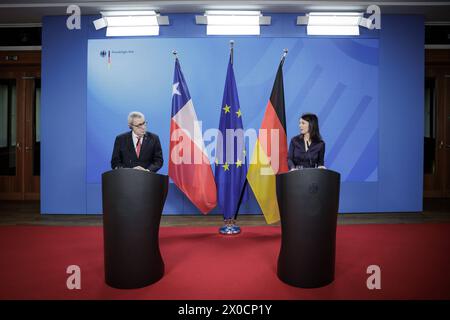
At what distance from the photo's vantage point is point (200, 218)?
524cm

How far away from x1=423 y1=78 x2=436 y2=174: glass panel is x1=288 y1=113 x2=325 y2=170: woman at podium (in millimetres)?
4260

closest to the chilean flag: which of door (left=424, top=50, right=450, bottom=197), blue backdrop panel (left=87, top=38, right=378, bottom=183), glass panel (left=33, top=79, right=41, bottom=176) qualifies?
blue backdrop panel (left=87, top=38, right=378, bottom=183)

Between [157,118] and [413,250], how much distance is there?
12.6 ft

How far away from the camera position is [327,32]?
5.36m

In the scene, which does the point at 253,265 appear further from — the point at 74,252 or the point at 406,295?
the point at 74,252

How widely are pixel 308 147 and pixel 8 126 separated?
608 cm

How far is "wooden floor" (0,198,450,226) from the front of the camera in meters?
4.93

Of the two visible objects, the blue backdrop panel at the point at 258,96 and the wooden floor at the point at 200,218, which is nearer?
the wooden floor at the point at 200,218

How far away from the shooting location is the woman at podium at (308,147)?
3926 mm

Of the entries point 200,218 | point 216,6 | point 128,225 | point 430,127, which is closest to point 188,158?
point 200,218

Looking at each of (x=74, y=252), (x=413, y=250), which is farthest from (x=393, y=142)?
(x=74, y=252)

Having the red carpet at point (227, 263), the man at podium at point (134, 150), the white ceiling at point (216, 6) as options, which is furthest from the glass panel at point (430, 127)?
the man at podium at point (134, 150)

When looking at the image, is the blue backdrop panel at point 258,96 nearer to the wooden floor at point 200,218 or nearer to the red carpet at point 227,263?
the wooden floor at point 200,218

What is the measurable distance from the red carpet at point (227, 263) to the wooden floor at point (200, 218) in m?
0.32
